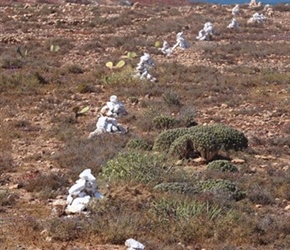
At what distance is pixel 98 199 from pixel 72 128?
5200 mm

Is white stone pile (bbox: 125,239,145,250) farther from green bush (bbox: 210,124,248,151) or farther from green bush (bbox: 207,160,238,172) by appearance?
green bush (bbox: 210,124,248,151)

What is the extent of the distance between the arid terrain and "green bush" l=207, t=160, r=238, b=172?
0.68ft

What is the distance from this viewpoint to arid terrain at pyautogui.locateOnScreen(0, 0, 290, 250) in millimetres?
7820

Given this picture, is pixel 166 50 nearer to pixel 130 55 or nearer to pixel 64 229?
pixel 130 55

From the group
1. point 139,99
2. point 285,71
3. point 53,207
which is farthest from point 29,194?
point 285,71

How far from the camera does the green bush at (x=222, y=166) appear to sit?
10438mm

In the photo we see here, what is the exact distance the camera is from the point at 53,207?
879 centimetres

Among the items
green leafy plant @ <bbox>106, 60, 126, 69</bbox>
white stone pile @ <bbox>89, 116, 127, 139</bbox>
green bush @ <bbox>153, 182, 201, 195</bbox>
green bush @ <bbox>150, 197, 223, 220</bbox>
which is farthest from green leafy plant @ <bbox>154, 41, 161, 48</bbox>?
green bush @ <bbox>150, 197, 223, 220</bbox>

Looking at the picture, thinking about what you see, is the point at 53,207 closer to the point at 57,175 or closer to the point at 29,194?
the point at 29,194

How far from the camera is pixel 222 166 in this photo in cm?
1048

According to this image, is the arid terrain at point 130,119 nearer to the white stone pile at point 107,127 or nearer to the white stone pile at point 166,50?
the white stone pile at point 166,50

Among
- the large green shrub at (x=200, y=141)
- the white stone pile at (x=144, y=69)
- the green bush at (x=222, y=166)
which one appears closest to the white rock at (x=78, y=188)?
the green bush at (x=222, y=166)

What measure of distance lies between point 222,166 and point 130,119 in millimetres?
4192

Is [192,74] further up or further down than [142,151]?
further down
